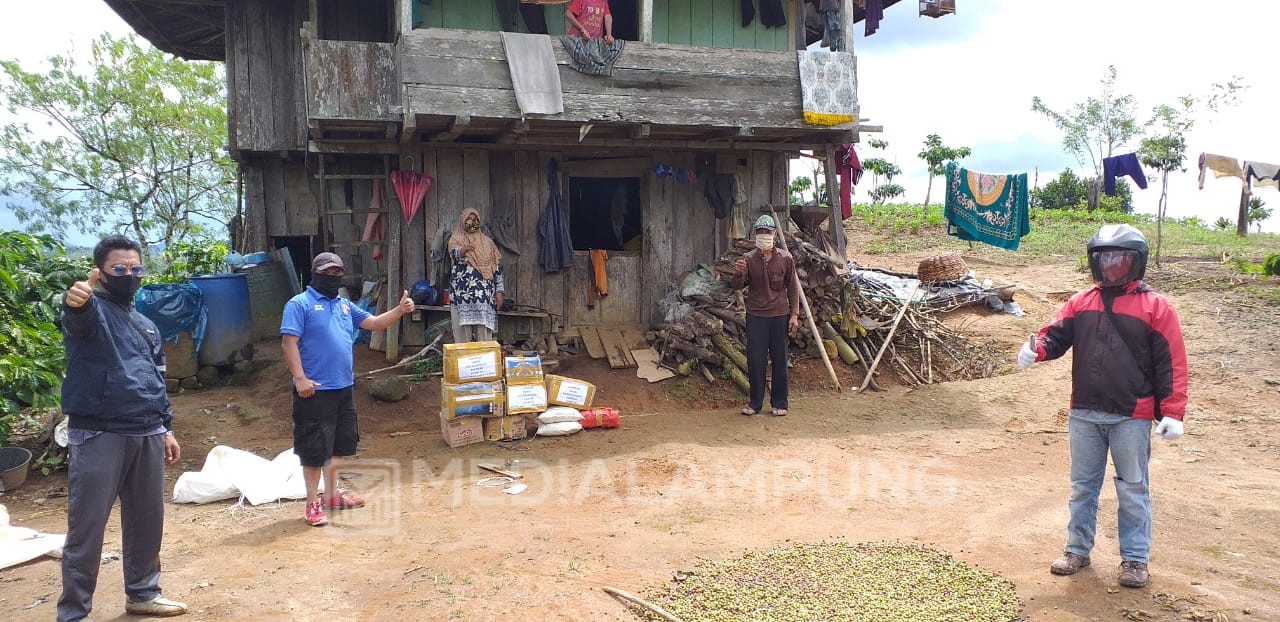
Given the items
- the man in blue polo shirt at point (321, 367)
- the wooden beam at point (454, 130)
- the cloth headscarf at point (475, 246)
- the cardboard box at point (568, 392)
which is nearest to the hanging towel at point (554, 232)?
the wooden beam at point (454, 130)

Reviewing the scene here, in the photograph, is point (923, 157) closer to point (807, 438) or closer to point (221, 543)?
point (807, 438)

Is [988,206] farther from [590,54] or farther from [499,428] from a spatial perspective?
[499,428]

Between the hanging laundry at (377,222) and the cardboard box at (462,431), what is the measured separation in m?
3.68

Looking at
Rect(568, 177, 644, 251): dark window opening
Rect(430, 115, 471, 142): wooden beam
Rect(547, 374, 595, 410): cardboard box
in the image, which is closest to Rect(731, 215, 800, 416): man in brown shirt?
Rect(547, 374, 595, 410): cardboard box

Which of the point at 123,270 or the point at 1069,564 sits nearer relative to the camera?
the point at 123,270

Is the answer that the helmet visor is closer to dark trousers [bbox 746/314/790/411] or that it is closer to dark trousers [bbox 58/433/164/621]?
dark trousers [bbox 746/314/790/411]

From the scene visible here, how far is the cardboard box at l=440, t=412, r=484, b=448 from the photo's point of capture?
7336 millimetres

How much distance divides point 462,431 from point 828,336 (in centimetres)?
469

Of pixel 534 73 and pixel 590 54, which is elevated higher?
pixel 590 54

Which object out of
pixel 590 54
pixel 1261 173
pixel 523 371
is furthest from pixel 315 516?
pixel 1261 173

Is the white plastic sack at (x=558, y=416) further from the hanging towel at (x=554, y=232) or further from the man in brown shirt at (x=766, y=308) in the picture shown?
the hanging towel at (x=554, y=232)

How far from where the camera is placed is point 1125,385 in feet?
13.2

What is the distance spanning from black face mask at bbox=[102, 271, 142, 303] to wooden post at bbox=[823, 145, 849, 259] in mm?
8337

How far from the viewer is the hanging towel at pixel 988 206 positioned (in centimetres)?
1287
